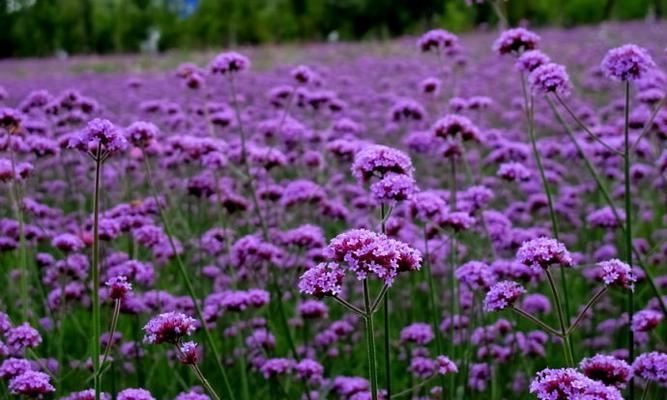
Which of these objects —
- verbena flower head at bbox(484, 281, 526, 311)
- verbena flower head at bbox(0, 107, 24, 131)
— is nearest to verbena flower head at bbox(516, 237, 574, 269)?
verbena flower head at bbox(484, 281, 526, 311)

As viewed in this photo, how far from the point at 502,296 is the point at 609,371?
364 millimetres

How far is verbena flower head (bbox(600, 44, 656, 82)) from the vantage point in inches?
122

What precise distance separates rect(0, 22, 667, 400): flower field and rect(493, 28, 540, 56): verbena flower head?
0.01 metres

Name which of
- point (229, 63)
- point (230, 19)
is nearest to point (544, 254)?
point (229, 63)

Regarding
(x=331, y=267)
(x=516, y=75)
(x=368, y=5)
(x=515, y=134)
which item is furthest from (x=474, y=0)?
(x=368, y=5)

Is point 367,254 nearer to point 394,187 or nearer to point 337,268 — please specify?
point 337,268

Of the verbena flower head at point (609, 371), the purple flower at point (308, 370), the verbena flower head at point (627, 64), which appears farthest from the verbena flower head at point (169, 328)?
the verbena flower head at point (627, 64)

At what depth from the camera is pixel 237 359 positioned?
14.7 feet

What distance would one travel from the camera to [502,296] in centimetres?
238

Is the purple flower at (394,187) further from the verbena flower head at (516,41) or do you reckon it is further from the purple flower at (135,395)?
the verbena flower head at (516,41)

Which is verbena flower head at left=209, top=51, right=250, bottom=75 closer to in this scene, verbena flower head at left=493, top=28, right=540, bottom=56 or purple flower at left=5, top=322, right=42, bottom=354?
verbena flower head at left=493, top=28, right=540, bottom=56

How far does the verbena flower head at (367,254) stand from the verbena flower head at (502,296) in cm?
40

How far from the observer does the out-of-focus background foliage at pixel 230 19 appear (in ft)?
158

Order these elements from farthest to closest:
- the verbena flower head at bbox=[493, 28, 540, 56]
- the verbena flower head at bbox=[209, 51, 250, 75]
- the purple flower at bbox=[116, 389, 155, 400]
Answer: the verbena flower head at bbox=[209, 51, 250, 75], the verbena flower head at bbox=[493, 28, 540, 56], the purple flower at bbox=[116, 389, 155, 400]
